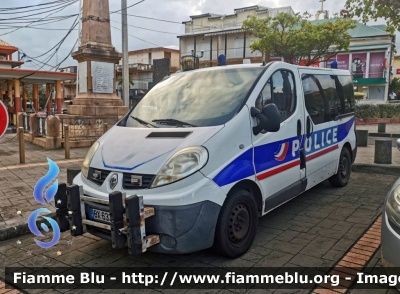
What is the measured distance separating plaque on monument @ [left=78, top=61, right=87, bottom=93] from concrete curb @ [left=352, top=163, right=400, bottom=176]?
31.3 feet

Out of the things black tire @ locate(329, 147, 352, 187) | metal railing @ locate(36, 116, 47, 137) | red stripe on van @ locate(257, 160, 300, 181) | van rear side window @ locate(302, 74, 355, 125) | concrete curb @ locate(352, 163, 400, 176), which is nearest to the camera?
red stripe on van @ locate(257, 160, 300, 181)

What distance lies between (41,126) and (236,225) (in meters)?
10.5

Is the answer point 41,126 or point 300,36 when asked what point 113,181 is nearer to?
point 41,126

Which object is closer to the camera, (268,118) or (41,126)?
(268,118)

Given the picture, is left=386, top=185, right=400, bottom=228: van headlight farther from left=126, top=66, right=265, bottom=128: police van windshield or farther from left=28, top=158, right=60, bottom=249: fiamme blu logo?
left=28, top=158, right=60, bottom=249: fiamme blu logo

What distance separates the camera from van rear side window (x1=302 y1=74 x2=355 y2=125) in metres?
5.09

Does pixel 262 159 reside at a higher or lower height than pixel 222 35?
lower

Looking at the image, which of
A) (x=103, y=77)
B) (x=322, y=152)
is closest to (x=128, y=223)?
(x=322, y=152)

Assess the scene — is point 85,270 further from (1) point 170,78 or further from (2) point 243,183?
(1) point 170,78

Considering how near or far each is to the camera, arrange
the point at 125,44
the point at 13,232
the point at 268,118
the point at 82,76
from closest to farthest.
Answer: the point at 268,118, the point at 13,232, the point at 82,76, the point at 125,44

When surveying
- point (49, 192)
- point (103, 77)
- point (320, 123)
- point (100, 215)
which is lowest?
point (100, 215)

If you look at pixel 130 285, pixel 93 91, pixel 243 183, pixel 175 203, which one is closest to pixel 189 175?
pixel 175 203

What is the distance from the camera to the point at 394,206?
109 inches

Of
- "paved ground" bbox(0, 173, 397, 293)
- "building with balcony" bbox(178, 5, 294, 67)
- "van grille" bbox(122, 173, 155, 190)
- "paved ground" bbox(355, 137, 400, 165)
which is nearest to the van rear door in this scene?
"paved ground" bbox(0, 173, 397, 293)
